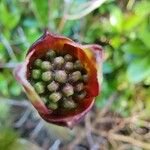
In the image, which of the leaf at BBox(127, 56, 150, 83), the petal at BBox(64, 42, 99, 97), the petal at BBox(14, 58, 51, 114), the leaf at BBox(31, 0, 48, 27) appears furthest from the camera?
the leaf at BBox(127, 56, 150, 83)

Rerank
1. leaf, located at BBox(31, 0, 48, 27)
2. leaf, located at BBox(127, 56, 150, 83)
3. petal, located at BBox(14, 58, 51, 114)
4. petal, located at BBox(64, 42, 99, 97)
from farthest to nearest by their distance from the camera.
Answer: leaf, located at BBox(127, 56, 150, 83) → leaf, located at BBox(31, 0, 48, 27) → petal, located at BBox(64, 42, 99, 97) → petal, located at BBox(14, 58, 51, 114)

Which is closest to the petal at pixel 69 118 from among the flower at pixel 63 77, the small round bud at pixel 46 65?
the flower at pixel 63 77

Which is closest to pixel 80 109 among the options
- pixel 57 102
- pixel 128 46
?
pixel 57 102

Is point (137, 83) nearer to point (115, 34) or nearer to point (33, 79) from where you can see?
point (115, 34)

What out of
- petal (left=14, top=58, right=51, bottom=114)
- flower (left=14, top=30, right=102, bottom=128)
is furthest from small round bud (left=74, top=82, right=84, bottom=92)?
petal (left=14, top=58, right=51, bottom=114)

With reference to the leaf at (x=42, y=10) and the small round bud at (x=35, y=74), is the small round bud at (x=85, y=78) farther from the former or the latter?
the leaf at (x=42, y=10)

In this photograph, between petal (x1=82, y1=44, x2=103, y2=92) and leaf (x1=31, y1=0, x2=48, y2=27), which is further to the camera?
leaf (x1=31, y1=0, x2=48, y2=27)

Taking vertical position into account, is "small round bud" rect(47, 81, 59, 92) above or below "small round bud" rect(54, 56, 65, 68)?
below

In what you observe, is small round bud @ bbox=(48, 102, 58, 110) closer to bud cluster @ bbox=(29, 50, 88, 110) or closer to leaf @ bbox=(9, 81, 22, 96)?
bud cluster @ bbox=(29, 50, 88, 110)

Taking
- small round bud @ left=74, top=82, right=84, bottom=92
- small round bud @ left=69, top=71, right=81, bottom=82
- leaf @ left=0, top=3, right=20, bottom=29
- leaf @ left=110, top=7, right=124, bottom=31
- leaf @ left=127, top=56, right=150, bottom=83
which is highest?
small round bud @ left=69, top=71, right=81, bottom=82
